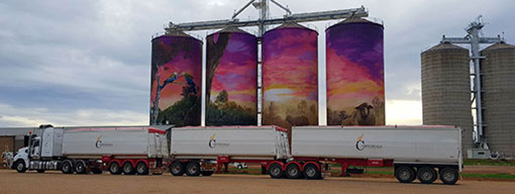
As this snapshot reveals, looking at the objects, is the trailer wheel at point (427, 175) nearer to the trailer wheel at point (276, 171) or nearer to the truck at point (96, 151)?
the trailer wheel at point (276, 171)

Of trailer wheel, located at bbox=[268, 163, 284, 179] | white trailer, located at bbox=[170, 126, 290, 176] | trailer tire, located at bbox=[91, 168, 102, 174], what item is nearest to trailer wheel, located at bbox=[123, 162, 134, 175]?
trailer tire, located at bbox=[91, 168, 102, 174]

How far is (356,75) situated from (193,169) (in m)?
30.0

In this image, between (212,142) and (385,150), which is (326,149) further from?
(212,142)

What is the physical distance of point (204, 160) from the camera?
118ft

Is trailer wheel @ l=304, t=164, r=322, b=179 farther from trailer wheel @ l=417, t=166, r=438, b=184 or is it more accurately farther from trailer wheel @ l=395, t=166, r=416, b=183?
trailer wheel @ l=417, t=166, r=438, b=184

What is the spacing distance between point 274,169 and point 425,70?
5802 cm

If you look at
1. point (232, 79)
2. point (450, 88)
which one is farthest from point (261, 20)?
point (450, 88)

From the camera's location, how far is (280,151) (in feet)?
112

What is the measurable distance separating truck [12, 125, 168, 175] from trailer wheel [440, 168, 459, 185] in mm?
20072

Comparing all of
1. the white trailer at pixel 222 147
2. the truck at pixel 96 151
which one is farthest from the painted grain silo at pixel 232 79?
the white trailer at pixel 222 147

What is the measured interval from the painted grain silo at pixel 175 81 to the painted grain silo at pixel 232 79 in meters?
2.42

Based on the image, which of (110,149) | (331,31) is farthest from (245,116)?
(110,149)

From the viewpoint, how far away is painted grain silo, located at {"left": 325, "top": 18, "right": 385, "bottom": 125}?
58875 mm

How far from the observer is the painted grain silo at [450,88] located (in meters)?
81.2
